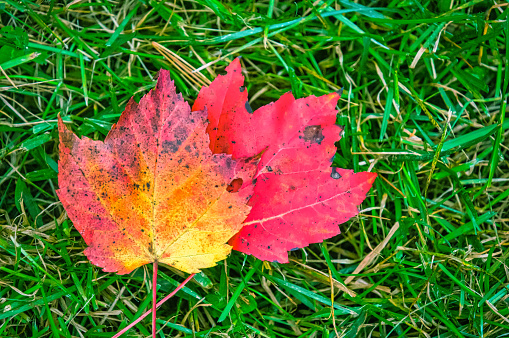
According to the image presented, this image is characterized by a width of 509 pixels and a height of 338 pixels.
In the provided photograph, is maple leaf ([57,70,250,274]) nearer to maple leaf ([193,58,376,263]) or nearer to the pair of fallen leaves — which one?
the pair of fallen leaves

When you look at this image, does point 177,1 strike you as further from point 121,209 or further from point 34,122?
point 121,209

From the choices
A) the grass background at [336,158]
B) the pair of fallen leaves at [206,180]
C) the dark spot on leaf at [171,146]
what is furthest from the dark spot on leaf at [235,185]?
the grass background at [336,158]

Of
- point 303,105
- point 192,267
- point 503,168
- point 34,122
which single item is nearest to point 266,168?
point 303,105

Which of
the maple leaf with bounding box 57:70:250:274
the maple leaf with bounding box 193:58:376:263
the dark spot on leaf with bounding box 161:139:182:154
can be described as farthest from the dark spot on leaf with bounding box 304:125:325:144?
the dark spot on leaf with bounding box 161:139:182:154

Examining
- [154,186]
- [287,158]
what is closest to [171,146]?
[154,186]

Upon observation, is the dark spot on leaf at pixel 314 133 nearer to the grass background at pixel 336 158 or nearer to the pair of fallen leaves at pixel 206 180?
the pair of fallen leaves at pixel 206 180

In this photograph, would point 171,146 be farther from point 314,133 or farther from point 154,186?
point 314,133
